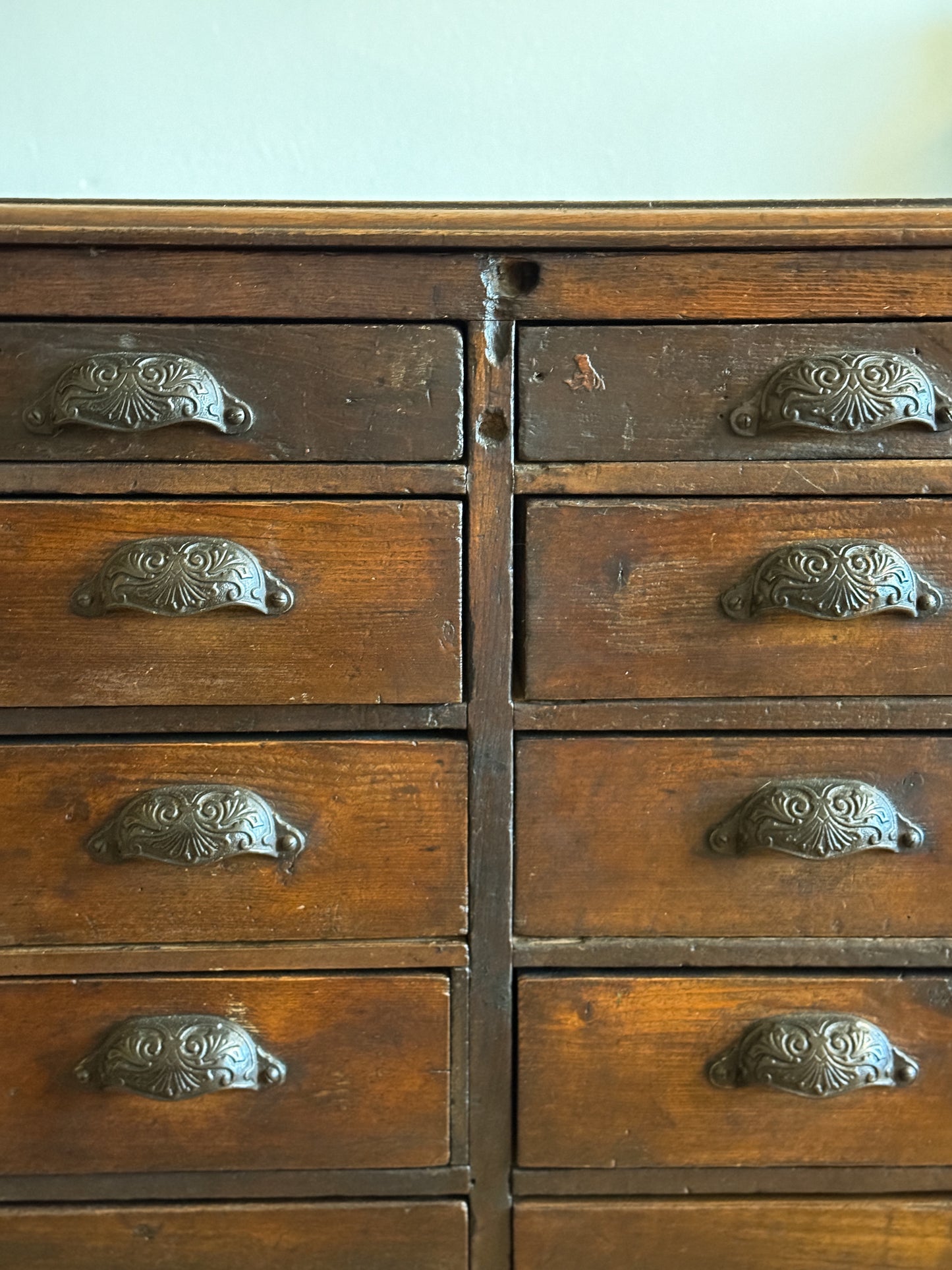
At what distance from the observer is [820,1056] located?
75 centimetres

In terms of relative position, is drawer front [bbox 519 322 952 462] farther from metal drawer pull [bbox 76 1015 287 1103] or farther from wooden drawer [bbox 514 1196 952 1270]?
wooden drawer [bbox 514 1196 952 1270]

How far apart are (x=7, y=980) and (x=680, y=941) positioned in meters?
0.55

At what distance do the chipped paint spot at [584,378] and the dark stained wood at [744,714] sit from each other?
24 centimetres

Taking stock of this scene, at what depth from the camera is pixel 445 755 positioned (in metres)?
0.75

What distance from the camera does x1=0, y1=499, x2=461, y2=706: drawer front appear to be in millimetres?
721

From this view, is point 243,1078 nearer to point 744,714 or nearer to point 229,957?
point 229,957

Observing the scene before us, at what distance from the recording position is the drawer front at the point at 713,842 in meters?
0.75

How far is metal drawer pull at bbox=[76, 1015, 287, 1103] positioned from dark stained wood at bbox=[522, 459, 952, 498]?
448mm

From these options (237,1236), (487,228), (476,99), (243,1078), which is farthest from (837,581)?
(476,99)

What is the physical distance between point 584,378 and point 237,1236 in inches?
30.0

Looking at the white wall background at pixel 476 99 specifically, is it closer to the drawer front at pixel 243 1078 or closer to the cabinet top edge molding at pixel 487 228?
the cabinet top edge molding at pixel 487 228

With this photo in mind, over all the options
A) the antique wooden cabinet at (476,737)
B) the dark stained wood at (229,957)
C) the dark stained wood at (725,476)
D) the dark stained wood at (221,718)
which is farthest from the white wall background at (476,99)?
the dark stained wood at (229,957)

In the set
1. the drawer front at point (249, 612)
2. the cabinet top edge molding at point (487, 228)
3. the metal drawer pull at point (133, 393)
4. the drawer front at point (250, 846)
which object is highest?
the cabinet top edge molding at point (487, 228)

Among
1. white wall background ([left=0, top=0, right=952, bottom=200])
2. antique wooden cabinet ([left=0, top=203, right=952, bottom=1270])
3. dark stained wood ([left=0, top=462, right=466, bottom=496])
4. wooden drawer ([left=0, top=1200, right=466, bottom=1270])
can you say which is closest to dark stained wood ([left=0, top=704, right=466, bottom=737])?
antique wooden cabinet ([left=0, top=203, right=952, bottom=1270])
